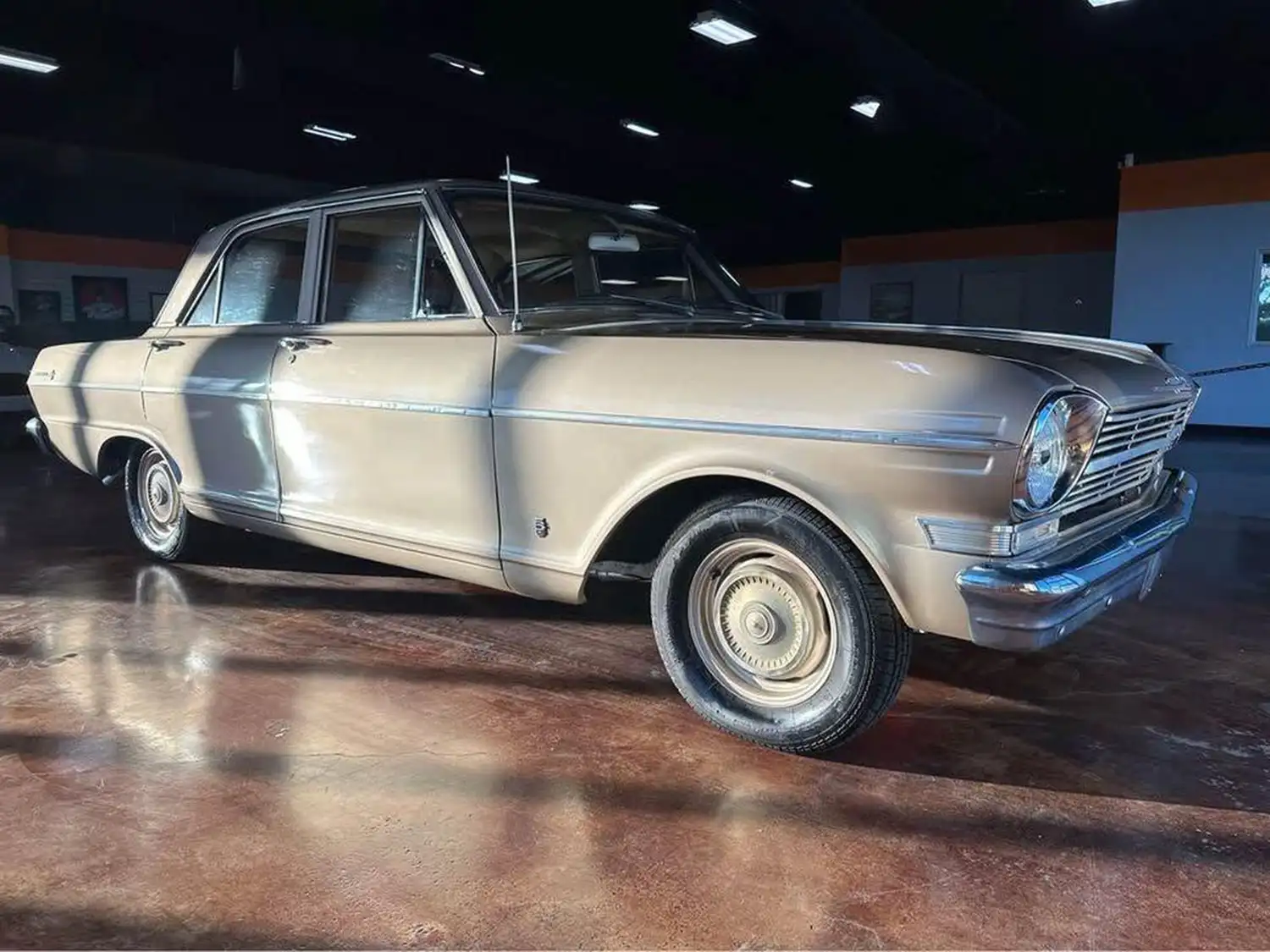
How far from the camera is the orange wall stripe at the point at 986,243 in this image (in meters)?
16.9

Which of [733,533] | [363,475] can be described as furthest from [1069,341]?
[363,475]

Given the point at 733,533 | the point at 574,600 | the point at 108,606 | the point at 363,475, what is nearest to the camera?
the point at 733,533

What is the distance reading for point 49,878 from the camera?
6.41 ft

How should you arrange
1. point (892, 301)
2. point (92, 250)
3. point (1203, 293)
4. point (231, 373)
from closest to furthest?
1. point (231, 373)
2. point (1203, 293)
3. point (92, 250)
4. point (892, 301)

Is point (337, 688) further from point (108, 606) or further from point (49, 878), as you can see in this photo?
point (108, 606)

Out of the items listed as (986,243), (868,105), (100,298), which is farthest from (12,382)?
(986,243)

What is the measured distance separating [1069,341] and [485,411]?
1908mm

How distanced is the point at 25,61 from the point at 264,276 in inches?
316

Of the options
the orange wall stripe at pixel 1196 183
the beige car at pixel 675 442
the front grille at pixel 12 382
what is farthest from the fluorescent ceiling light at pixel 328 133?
the orange wall stripe at pixel 1196 183

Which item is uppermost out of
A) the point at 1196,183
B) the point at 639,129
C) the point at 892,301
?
the point at 639,129

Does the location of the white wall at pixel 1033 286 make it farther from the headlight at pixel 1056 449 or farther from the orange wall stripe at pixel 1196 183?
the headlight at pixel 1056 449

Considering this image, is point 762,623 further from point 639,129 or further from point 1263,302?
point 1263,302

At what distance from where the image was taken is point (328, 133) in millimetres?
13555

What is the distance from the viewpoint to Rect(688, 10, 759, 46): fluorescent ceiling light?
7660 mm
